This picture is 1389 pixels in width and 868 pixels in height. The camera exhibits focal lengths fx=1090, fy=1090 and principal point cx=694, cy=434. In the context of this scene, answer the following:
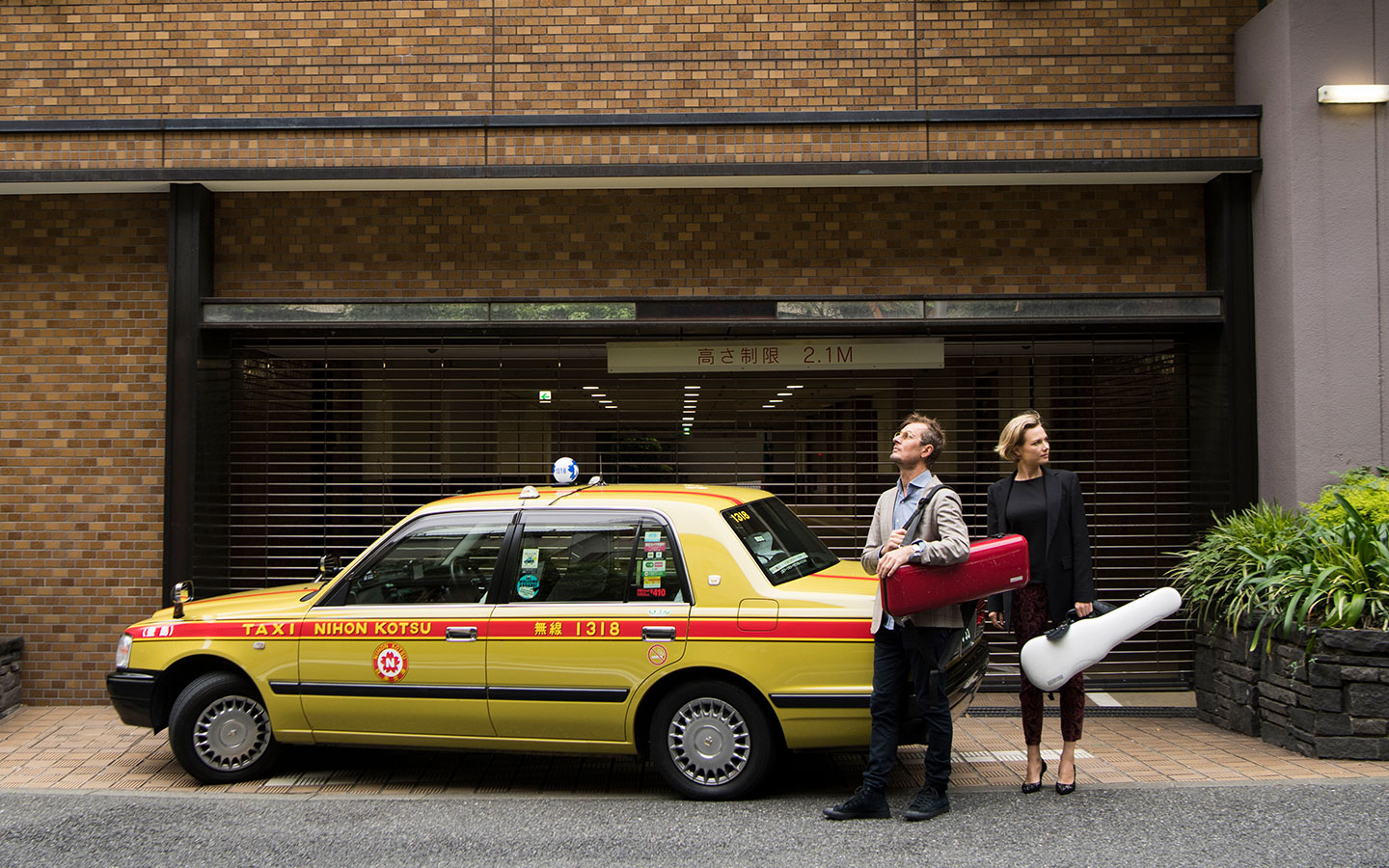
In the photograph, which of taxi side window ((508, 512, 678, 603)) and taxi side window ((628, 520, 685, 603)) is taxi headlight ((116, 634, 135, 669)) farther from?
taxi side window ((628, 520, 685, 603))

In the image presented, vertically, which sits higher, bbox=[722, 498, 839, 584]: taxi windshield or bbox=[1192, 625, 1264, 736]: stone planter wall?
bbox=[722, 498, 839, 584]: taxi windshield

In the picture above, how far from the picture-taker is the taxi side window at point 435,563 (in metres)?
5.83

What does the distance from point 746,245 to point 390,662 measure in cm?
432

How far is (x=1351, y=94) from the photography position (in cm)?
756

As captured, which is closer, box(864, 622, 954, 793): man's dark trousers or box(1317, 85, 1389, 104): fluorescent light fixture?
box(864, 622, 954, 793): man's dark trousers

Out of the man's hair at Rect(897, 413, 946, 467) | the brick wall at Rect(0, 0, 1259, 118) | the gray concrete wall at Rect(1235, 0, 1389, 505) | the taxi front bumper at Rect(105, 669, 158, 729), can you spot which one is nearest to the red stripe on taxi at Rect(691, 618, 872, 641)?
the man's hair at Rect(897, 413, 946, 467)

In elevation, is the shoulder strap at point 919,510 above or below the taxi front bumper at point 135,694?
above

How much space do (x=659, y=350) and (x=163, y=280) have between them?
3.91m

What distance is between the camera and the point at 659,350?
856 cm

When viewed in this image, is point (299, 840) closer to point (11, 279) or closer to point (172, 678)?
point (172, 678)

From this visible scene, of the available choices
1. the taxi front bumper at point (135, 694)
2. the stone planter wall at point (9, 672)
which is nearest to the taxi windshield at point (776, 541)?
the taxi front bumper at point (135, 694)

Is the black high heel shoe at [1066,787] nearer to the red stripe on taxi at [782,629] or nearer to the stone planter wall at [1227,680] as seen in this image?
the red stripe on taxi at [782,629]

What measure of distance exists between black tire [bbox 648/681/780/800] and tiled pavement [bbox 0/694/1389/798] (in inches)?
15.9

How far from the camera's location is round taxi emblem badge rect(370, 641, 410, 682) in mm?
5691
